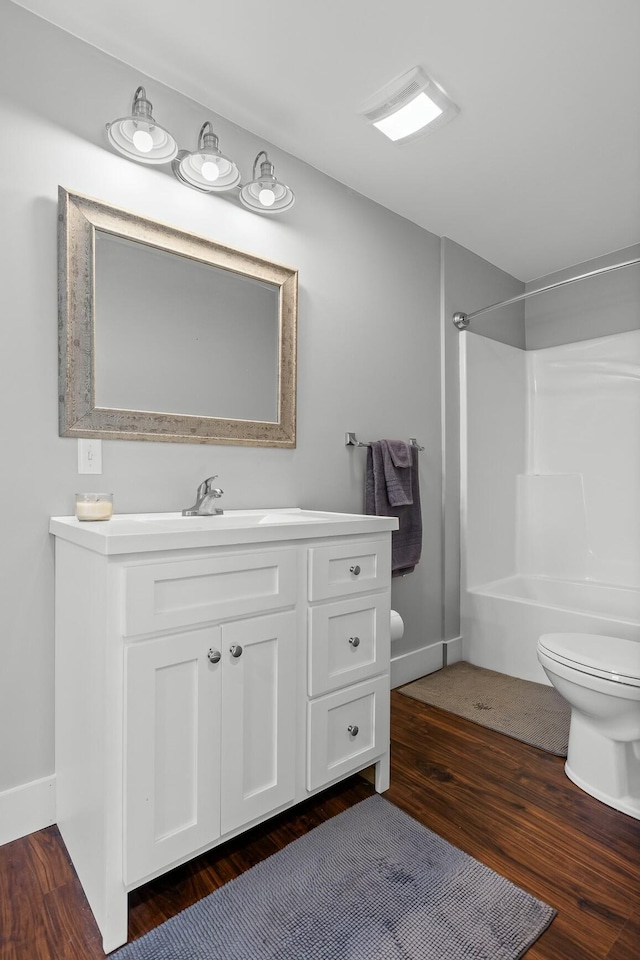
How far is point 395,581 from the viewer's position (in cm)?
256

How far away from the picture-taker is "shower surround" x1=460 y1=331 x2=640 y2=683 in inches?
113

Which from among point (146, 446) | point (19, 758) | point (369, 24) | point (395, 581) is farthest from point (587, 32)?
point (19, 758)

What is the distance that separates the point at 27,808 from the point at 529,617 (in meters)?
2.25

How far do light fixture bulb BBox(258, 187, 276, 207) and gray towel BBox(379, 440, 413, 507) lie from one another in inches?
42.7

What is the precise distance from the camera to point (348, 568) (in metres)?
1.60

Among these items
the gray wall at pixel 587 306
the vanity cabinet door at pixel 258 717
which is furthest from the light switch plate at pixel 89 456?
the gray wall at pixel 587 306

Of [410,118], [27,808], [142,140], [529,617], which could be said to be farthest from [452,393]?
[27,808]

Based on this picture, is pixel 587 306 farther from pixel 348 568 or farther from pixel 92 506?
pixel 92 506

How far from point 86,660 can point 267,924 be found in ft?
2.41

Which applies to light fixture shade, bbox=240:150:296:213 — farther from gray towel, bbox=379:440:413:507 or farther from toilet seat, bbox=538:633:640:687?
toilet seat, bbox=538:633:640:687

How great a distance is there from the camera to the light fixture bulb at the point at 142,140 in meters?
1.58

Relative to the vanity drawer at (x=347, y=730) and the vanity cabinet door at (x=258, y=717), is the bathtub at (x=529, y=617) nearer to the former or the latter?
the vanity drawer at (x=347, y=730)

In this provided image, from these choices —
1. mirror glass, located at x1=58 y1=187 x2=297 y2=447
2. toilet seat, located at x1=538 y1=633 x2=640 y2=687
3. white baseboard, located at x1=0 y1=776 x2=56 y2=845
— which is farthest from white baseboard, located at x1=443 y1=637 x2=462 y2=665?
white baseboard, located at x1=0 y1=776 x2=56 y2=845

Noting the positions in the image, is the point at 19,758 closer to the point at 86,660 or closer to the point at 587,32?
the point at 86,660
